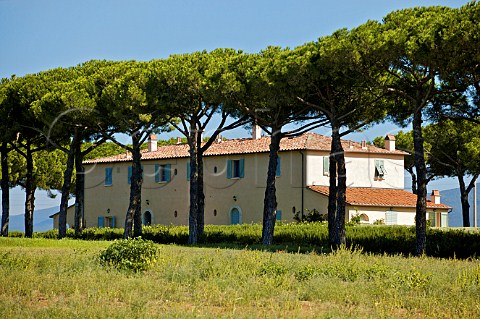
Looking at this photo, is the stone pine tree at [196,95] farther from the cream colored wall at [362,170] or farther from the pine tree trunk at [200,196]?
the cream colored wall at [362,170]

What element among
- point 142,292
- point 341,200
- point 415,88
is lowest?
point 142,292

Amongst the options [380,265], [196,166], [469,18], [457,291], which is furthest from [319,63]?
[457,291]

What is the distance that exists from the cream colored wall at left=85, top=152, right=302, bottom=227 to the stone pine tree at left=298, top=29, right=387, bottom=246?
601 inches

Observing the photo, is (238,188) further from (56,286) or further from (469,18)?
(56,286)

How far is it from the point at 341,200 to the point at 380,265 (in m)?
13.0

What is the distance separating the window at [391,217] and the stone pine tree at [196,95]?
15954mm

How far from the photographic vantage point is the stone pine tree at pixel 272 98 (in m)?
32.9

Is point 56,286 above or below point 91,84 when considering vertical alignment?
below

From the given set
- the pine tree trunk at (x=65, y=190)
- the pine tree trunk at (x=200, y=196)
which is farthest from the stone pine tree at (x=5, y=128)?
the pine tree trunk at (x=200, y=196)

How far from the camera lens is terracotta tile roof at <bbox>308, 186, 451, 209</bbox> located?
168 ft

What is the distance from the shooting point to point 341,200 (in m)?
32.4

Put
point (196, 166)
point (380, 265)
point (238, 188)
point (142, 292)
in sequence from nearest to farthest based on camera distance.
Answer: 1. point (142, 292)
2. point (380, 265)
3. point (196, 166)
4. point (238, 188)

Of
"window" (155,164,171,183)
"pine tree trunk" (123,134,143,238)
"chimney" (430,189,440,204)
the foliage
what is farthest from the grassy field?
"chimney" (430,189,440,204)

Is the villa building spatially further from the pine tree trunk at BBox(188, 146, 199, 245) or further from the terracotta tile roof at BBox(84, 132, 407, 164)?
the pine tree trunk at BBox(188, 146, 199, 245)
